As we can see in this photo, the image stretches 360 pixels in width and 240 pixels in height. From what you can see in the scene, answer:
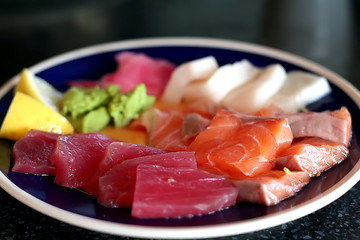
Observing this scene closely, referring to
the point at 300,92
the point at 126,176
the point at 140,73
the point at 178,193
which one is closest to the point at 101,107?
the point at 140,73

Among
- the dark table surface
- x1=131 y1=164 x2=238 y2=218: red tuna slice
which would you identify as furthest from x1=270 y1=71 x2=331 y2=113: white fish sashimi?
x1=131 y1=164 x2=238 y2=218: red tuna slice

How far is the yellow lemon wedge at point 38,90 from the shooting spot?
228cm

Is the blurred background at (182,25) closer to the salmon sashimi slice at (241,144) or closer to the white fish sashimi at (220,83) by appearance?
the white fish sashimi at (220,83)

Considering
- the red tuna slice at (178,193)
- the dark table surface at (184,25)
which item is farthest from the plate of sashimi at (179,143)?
the dark table surface at (184,25)

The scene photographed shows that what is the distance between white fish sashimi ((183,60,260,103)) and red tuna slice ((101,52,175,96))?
0.22m

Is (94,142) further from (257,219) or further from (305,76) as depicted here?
(305,76)

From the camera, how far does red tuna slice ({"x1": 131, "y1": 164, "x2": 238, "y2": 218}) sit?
1502 millimetres

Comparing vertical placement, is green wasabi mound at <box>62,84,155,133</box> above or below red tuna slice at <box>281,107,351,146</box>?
below

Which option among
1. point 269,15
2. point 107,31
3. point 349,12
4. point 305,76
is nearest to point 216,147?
point 305,76

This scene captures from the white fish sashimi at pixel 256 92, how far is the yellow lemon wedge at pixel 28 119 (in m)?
0.86

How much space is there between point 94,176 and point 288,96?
3.66 feet

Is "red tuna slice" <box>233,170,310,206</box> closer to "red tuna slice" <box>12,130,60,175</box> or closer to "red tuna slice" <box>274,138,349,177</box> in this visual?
"red tuna slice" <box>274,138,349,177</box>

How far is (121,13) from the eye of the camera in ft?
12.5

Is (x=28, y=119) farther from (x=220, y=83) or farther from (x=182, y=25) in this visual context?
(x=182, y=25)
